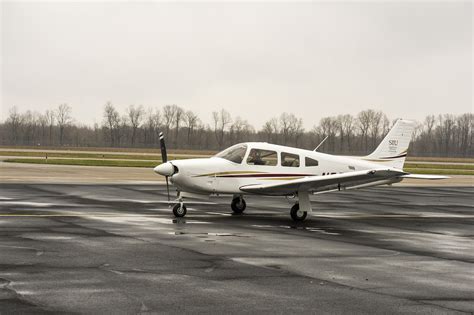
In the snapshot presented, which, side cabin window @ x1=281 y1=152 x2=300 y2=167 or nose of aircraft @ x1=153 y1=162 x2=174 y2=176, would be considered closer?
nose of aircraft @ x1=153 y1=162 x2=174 y2=176

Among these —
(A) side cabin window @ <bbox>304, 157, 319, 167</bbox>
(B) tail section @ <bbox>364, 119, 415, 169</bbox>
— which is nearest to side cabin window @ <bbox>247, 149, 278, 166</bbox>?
(A) side cabin window @ <bbox>304, 157, 319, 167</bbox>

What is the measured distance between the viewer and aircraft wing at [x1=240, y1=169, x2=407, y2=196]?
692 inches

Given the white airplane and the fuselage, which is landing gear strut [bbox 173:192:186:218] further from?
the fuselage

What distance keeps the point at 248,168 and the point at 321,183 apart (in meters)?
2.53

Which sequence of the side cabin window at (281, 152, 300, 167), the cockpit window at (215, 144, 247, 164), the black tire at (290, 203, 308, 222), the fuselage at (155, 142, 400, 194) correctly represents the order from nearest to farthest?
the fuselage at (155, 142, 400, 194)
the black tire at (290, 203, 308, 222)
the cockpit window at (215, 144, 247, 164)
the side cabin window at (281, 152, 300, 167)

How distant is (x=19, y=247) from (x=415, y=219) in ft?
46.7

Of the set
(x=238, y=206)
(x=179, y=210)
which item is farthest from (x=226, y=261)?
(x=238, y=206)

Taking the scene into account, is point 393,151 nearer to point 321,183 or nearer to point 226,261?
point 321,183

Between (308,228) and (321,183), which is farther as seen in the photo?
(321,183)

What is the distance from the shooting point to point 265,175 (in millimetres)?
19391

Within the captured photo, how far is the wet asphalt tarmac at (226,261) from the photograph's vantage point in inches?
322

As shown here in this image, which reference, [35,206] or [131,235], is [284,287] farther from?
[35,206]

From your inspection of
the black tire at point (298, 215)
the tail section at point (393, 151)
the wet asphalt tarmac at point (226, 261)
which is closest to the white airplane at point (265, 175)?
the black tire at point (298, 215)

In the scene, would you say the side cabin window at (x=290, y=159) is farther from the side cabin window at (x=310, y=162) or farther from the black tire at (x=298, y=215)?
the black tire at (x=298, y=215)
